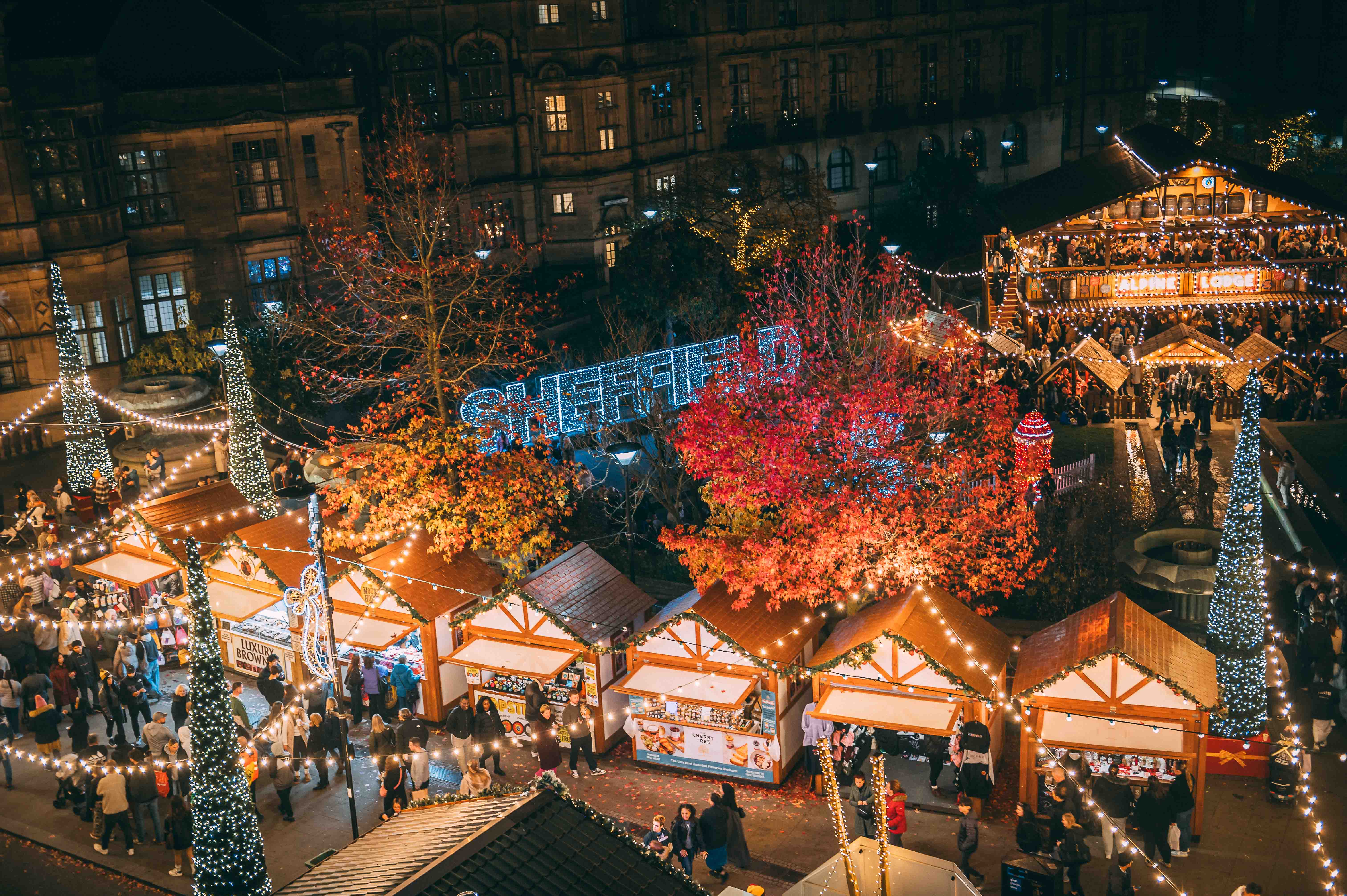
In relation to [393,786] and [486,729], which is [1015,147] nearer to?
[486,729]

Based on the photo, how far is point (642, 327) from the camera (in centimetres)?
3594

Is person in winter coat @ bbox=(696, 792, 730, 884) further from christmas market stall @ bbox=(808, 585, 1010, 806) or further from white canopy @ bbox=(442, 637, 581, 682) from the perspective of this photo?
white canopy @ bbox=(442, 637, 581, 682)

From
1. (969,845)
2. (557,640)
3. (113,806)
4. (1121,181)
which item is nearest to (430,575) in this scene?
(557,640)

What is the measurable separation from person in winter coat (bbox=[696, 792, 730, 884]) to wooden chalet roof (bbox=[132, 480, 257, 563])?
12.0 m

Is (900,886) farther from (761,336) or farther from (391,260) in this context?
(391,260)

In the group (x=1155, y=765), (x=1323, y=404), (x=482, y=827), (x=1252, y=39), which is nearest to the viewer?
(x=482, y=827)

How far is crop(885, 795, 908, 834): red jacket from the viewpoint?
18406mm

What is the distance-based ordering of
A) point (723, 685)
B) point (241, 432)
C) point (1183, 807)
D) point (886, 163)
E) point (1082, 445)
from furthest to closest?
point (886, 163), point (1082, 445), point (241, 432), point (723, 685), point (1183, 807)

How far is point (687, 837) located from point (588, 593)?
552 centimetres

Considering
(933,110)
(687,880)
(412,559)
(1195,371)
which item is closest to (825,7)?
(933,110)

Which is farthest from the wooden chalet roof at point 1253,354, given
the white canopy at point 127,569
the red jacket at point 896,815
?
the white canopy at point 127,569

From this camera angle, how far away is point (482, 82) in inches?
1924

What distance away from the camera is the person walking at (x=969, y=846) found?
1812 centimetres

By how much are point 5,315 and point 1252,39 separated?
73.0 m
